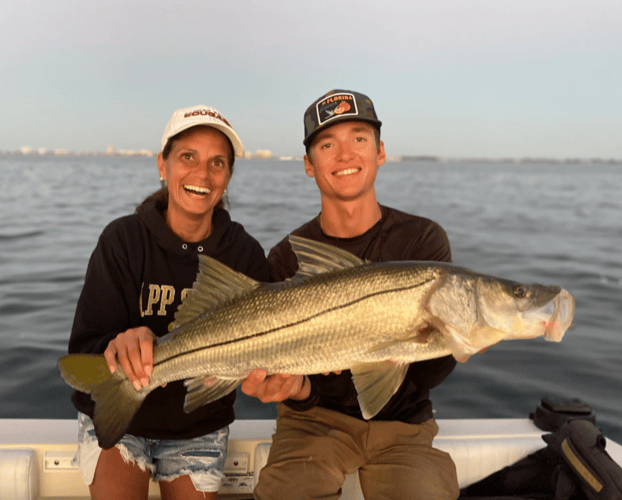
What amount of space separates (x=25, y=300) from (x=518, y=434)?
27.7 ft

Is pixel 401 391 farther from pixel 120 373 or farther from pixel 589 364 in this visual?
pixel 589 364

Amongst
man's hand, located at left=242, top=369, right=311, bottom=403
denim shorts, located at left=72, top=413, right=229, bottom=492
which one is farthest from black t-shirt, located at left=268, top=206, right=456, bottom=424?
denim shorts, located at left=72, top=413, right=229, bottom=492

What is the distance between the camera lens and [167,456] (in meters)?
2.91

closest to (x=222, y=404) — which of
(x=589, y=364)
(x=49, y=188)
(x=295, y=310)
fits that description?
(x=295, y=310)

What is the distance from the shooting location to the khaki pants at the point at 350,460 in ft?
8.75

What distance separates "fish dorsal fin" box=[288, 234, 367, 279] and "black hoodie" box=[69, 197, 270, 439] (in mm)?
810

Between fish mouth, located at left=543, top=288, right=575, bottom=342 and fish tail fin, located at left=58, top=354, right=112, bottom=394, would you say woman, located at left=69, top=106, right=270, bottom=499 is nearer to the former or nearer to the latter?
fish tail fin, located at left=58, top=354, right=112, bottom=394

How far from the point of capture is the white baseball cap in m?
3.03

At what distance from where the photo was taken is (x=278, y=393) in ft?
8.92

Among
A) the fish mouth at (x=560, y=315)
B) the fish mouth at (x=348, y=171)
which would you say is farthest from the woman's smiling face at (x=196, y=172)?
the fish mouth at (x=560, y=315)

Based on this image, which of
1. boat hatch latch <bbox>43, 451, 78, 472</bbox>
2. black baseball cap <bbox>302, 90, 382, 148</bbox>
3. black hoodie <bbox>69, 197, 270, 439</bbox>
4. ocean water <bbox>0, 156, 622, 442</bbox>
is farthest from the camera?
ocean water <bbox>0, 156, 622, 442</bbox>

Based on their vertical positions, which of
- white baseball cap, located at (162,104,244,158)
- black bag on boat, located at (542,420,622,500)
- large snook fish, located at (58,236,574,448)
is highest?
white baseball cap, located at (162,104,244,158)

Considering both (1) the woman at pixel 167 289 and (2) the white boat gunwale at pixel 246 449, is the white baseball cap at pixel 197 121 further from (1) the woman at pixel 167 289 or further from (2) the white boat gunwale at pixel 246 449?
(2) the white boat gunwale at pixel 246 449

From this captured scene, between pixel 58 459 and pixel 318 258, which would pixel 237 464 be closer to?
pixel 58 459
